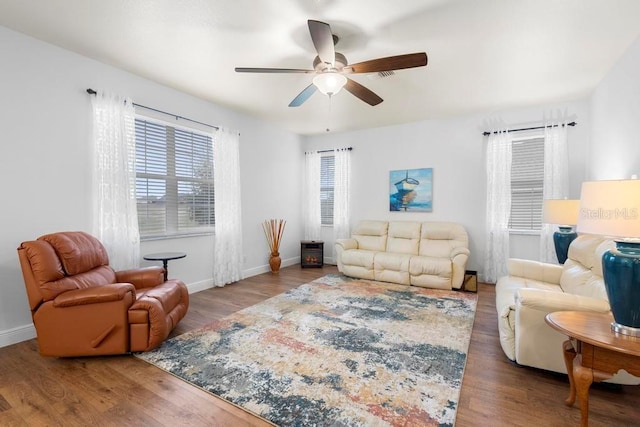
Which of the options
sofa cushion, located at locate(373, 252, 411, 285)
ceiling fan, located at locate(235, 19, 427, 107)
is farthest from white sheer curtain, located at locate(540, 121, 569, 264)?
ceiling fan, located at locate(235, 19, 427, 107)

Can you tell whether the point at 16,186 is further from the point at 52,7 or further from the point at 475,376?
the point at 475,376

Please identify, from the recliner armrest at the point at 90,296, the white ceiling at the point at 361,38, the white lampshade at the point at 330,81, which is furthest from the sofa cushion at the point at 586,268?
the recliner armrest at the point at 90,296

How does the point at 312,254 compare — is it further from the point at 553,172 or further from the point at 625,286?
the point at 625,286

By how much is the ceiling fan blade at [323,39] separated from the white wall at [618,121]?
2662 millimetres

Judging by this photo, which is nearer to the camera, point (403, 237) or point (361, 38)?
point (361, 38)

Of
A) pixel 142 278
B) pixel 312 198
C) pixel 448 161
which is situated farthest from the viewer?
pixel 312 198

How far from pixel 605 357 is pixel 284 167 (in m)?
5.09

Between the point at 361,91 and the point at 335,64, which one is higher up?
the point at 335,64

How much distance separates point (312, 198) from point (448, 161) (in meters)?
2.71

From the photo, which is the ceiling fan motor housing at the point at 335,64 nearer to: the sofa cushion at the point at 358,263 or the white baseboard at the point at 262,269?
the sofa cushion at the point at 358,263

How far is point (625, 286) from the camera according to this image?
4.81ft

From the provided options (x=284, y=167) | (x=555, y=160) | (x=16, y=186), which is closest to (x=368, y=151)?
(x=284, y=167)

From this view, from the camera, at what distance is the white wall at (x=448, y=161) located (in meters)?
4.13

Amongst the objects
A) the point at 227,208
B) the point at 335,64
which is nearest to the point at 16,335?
the point at 227,208
